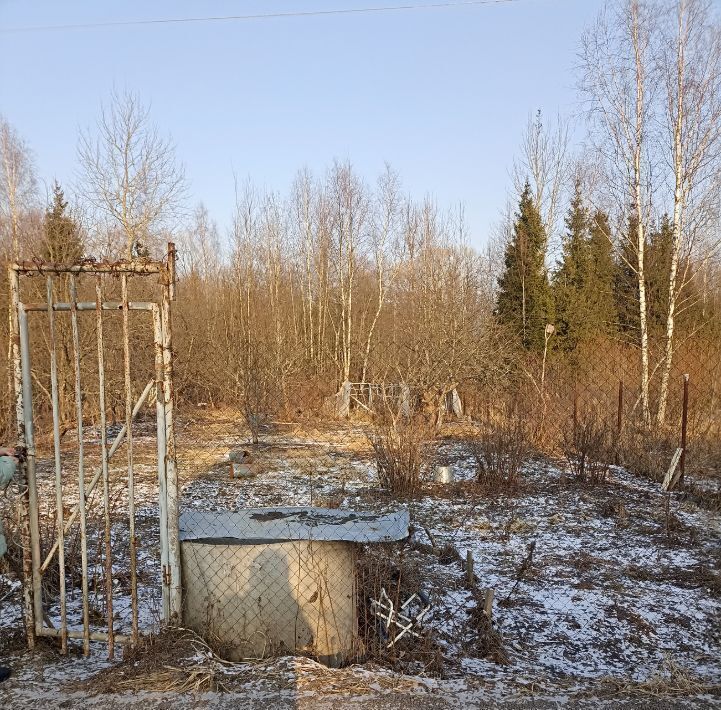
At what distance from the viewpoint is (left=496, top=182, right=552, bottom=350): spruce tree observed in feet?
72.4

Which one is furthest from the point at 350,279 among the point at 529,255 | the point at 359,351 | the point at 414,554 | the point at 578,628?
the point at 578,628

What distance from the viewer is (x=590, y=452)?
7.99m

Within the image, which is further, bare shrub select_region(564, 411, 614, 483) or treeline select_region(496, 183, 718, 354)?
treeline select_region(496, 183, 718, 354)

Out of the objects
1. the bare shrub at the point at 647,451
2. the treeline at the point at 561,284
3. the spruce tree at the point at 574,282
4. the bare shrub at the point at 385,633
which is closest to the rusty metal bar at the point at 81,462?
the bare shrub at the point at 385,633

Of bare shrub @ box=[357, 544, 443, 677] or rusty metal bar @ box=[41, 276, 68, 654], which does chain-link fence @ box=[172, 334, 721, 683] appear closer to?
bare shrub @ box=[357, 544, 443, 677]

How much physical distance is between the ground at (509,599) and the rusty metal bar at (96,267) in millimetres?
2040

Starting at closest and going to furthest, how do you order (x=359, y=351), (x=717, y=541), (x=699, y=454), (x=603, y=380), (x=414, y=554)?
(x=414, y=554) < (x=717, y=541) < (x=699, y=454) < (x=603, y=380) < (x=359, y=351)

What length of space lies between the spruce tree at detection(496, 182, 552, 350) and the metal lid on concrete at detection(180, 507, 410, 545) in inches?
748

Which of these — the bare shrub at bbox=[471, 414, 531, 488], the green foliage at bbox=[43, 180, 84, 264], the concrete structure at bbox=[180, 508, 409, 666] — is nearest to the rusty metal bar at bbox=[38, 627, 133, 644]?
the concrete structure at bbox=[180, 508, 409, 666]

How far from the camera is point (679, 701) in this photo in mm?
2834

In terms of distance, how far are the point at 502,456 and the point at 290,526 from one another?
468 cm

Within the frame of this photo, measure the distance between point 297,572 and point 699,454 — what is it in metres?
7.80

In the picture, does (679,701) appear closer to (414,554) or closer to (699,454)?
(414,554)

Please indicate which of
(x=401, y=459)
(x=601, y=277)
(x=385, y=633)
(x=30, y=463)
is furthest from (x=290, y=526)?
(x=601, y=277)
